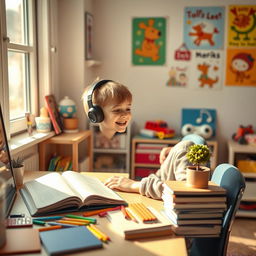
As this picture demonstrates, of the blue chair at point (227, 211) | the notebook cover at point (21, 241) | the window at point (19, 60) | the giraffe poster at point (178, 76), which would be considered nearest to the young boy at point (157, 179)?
the blue chair at point (227, 211)

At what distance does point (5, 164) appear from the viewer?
1.50 metres

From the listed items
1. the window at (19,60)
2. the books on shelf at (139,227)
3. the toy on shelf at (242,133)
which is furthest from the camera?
the toy on shelf at (242,133)

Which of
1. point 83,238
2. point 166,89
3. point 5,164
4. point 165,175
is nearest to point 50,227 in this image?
point 83,238

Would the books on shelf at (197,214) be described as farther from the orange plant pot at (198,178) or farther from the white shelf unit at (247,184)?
the white shelf unit at (247,184)

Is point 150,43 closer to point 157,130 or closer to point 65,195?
point 157,130

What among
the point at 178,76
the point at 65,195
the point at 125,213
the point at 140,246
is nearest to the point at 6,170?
the point at 65,195

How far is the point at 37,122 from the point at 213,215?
1.71m

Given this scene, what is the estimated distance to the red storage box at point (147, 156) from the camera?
314 centimetres

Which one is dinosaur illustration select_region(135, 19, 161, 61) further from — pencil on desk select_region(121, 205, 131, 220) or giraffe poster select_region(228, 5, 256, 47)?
pencil on desk select_region(121, 205, 131, 220)

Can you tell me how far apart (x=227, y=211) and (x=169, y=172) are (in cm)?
45

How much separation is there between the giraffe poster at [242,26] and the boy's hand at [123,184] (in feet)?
6.87

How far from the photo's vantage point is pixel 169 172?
172 cm

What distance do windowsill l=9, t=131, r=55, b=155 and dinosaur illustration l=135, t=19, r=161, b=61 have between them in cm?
119

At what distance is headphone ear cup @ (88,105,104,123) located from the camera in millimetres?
1554
